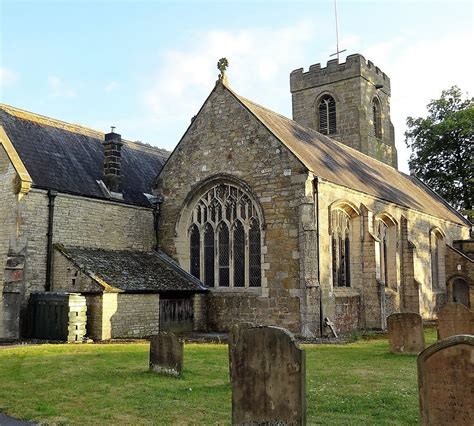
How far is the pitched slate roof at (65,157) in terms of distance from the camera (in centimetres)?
2103

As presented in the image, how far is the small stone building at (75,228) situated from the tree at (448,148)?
28.2m

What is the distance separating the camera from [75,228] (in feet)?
69.1

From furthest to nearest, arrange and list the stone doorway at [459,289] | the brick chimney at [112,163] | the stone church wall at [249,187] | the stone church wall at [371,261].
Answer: the stone doorway at [459,289] → the brick chimney at [112,163] → the stone church wall at [371,261] → the stone church wall at [249,187]

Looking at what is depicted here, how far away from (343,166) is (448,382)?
65.2 ft

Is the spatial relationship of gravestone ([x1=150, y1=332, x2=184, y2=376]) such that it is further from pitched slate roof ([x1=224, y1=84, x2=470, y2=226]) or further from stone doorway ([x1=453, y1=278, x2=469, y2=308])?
stone doorway ([x1=453, y1=278, x2=469, y2=308])

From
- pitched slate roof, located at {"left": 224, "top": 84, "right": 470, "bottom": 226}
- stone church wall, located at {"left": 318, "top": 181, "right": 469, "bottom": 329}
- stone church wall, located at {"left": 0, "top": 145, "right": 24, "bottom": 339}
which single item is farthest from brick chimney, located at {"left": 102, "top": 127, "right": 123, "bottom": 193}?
stone church wall, located at {"left": 318, "top": 181, "right": 469, "bottom": 329}

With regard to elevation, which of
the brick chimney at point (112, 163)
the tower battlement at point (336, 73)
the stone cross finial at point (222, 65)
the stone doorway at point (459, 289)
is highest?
the tower battlement at point (336, 73)

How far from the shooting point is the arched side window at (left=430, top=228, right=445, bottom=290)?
31.8 m

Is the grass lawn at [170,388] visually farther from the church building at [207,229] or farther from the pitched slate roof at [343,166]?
the pitched slate roof at [343,166]

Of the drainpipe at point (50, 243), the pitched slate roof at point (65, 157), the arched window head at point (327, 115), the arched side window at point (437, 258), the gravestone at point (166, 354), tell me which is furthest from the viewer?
the arched window head at point (327, 115)

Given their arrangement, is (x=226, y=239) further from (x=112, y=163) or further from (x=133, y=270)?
(x=112, y=163)

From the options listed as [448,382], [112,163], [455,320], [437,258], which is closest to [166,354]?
[448,382]

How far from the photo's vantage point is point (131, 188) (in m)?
24.6

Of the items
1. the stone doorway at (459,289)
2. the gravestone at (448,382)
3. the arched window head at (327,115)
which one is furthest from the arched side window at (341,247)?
the arched window head at (327,115)
